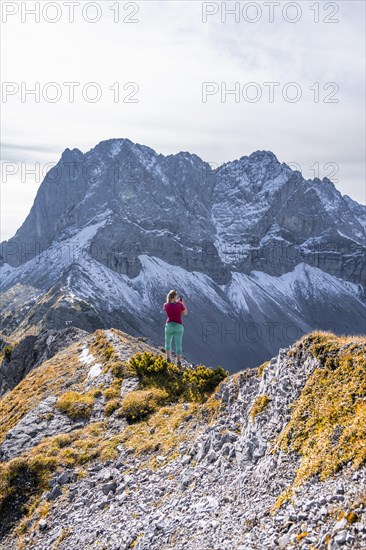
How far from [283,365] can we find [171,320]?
9882 millimetres

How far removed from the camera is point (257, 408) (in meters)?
15.6

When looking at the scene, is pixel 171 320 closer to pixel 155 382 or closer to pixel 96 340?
pixel 155 382

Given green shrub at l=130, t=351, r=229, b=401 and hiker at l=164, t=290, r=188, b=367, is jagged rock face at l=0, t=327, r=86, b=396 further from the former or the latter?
hiker at l=164, t=290, r=188, b=367

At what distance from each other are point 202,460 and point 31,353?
1541 inches

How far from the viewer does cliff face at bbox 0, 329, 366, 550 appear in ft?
34.1

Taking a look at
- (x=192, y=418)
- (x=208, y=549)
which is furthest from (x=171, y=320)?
(x=208, y=549)

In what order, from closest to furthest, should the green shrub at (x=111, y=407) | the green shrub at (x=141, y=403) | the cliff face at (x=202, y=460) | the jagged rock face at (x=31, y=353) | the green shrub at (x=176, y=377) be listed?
1. the cliff face at (x=202, y=460)
2. the green shrub at (x=176, y=377)
3. the green shrub at (x=141, y=403)
4. the green shrub at (x=111, y=407)
5. the jagged rock face at (x=31, y=353)

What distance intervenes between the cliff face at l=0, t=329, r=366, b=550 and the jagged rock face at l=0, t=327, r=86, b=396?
62.3 ft

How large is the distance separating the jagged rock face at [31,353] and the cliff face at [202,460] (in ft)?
62.3

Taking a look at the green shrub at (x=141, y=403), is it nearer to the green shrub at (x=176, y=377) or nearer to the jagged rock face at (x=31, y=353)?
the green shrub at (x=176, y=377)

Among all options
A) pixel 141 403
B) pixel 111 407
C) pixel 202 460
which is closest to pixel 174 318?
pixel 141 403

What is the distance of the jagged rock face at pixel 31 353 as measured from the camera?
4353 centimetres

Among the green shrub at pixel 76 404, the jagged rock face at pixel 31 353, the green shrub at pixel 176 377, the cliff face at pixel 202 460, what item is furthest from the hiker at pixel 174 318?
the jagged rock face at pixel 31 353

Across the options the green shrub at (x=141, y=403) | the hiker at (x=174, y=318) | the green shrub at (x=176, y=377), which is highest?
the hiker at (x=174, y=318)
